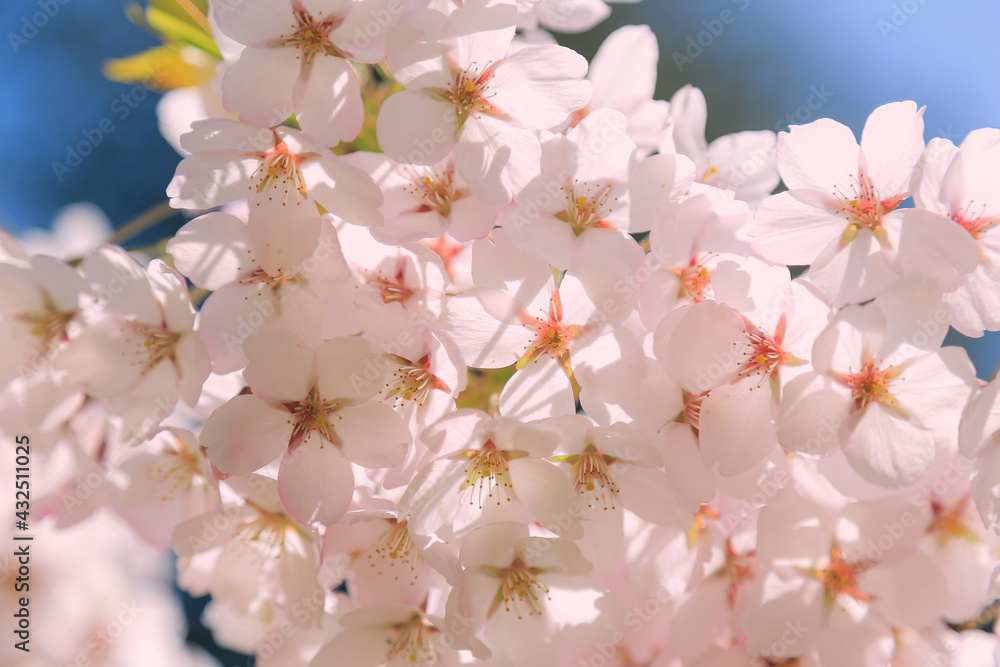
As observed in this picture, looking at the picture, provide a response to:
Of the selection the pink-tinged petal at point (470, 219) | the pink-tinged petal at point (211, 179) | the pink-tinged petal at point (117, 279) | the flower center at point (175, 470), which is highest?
the pink-tinged petal at point (211, 179)

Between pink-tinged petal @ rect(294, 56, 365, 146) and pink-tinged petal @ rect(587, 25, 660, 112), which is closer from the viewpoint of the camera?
pink-tinged petal @ rect(294, 56, 365, 146)

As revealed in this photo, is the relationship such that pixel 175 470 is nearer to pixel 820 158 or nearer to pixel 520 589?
pixel 520 589

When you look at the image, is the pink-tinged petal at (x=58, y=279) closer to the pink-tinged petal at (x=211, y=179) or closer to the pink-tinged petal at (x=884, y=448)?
the pink-tinged petal at (x=211, y=179)

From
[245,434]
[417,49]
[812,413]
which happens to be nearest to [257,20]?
[417,49]

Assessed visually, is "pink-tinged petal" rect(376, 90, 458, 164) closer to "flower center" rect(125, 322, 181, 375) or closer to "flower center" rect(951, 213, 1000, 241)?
"flower center" rect(125, 322, 181, 375)

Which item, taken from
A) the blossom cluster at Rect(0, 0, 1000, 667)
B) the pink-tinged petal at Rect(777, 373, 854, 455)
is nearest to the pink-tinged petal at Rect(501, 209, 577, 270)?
the blossom cluster at Rect(0, 0, 1000, 667)

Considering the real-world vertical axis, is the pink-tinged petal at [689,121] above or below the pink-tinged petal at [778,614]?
above

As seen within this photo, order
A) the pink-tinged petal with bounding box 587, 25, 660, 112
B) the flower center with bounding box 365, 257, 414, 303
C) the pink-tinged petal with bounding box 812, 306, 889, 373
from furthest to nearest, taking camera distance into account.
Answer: the pink-tinged petal with bounding box 587, 25, 660, 112, the flower center with bounding box 365, 257, 414, 303, the pink-tinged petal with bounding box 812, 306, 889, 373

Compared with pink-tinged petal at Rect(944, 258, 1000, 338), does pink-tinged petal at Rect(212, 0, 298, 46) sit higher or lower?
higher

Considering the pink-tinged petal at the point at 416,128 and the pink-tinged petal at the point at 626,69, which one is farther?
the pink-tinged petal at the point at 626,69

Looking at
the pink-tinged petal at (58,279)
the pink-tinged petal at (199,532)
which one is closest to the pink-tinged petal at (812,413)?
the pink-tinged petal at (199,532)
